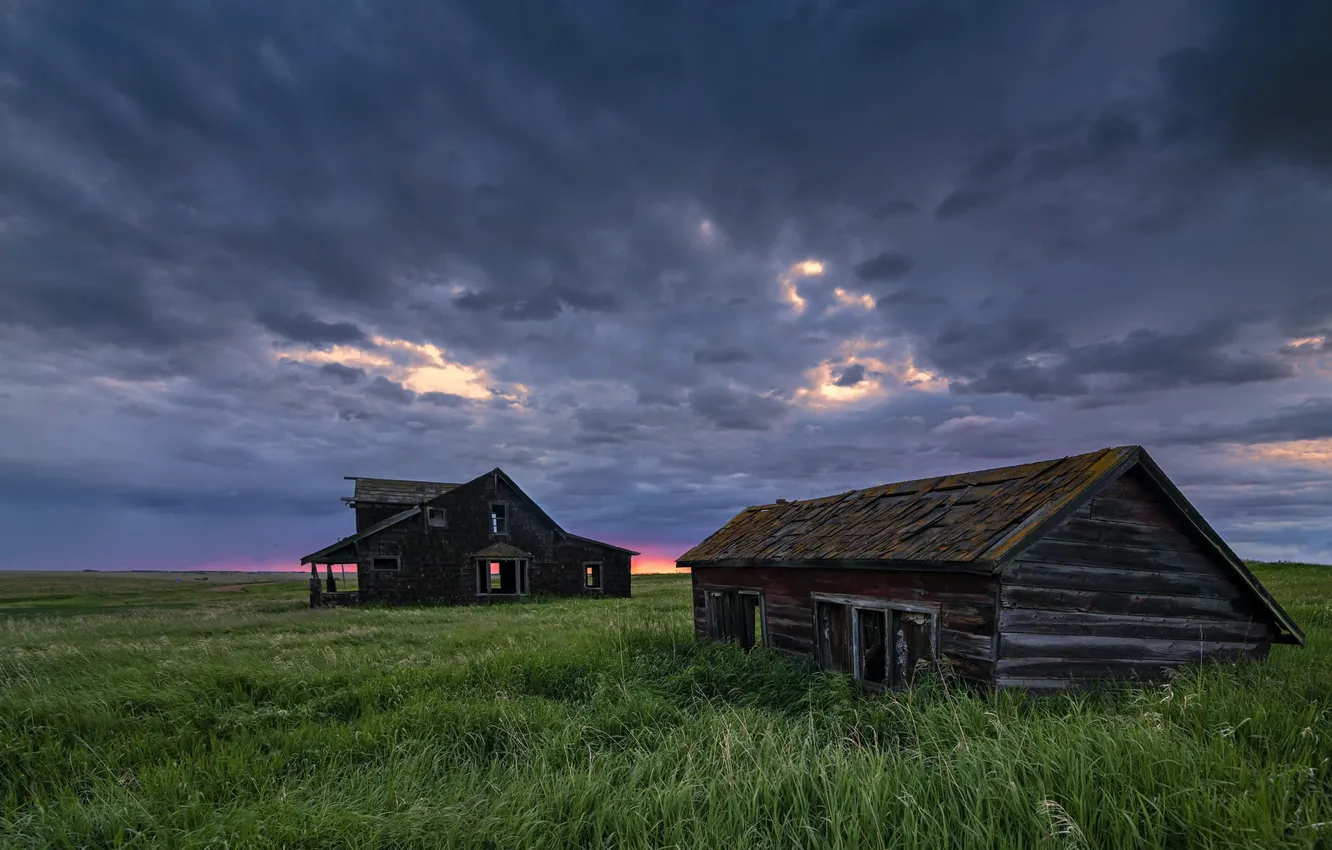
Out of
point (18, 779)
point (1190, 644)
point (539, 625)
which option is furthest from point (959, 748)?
point (539, 625)

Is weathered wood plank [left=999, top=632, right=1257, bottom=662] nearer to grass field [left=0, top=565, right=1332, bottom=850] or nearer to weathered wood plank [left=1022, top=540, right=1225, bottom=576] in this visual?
grass field [left=0, top=565, right=1332, bottom=850]

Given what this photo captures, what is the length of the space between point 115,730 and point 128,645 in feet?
27.1

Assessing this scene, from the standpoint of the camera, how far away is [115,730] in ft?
29.2

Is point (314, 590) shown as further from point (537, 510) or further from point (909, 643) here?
point (909, 643)

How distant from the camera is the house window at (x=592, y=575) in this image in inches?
1472

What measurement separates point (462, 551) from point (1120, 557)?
101 feet

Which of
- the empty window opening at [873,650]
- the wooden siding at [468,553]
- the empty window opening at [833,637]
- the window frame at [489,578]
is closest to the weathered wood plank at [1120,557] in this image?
the empty window opening at [873,650]

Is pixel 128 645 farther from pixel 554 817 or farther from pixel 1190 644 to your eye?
pixel 1190 644

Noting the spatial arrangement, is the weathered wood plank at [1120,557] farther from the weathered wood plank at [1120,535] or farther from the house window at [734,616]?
the house window at [734,616]

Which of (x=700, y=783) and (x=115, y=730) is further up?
(x=700, y=783)

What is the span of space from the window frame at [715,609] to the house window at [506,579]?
20.5 metres

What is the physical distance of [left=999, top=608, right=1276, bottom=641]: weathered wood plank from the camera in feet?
28.8

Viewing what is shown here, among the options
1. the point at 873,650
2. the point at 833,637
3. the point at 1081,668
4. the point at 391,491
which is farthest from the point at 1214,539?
the point at 391,491

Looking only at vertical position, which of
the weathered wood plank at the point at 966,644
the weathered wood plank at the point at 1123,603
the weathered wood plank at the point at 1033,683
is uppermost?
the weathered wood plank at the point at 1123,603
